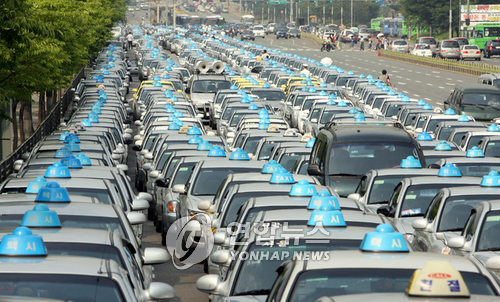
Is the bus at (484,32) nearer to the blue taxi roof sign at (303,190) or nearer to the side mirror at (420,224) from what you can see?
the side mirror at (420,224)

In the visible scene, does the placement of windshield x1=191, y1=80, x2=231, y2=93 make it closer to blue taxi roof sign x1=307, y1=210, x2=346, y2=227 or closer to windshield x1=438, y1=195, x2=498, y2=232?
windshield x1=438, y1=195, x2=498, y2=232

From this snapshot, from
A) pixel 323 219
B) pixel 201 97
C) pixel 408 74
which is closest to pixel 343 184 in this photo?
pixel 323 219

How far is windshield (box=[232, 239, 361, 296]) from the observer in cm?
689

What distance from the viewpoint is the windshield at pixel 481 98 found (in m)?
28.3

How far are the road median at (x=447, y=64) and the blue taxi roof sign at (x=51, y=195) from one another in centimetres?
4664

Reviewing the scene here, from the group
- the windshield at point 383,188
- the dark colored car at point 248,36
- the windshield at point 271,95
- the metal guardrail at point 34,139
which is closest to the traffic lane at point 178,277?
the windshield at point 383,188

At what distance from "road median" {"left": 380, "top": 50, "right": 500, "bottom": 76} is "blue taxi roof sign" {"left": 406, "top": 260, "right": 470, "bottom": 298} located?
50.1 metres

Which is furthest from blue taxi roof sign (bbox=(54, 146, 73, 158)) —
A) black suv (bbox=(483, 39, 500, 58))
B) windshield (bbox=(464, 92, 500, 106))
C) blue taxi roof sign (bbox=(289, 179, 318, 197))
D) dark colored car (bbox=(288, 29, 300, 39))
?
dark colored car (bbox=(288, 29, 300, 39))

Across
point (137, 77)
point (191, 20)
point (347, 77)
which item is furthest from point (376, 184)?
point (191, 20)

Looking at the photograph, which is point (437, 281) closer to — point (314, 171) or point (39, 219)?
point (39, 219)

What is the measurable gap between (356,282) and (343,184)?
26.0ft

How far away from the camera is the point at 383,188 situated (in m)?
12.6

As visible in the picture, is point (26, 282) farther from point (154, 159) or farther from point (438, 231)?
point (154, 159)

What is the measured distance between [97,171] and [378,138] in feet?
14.2
